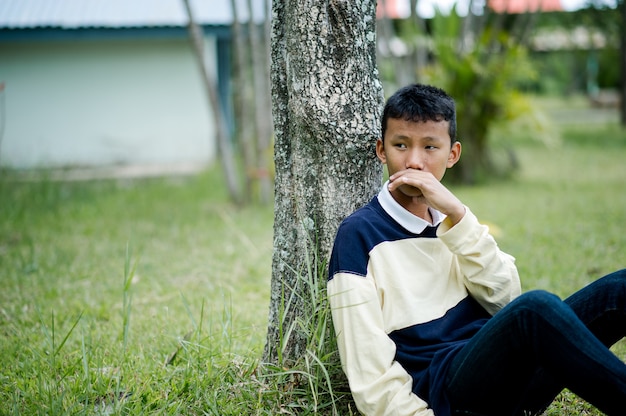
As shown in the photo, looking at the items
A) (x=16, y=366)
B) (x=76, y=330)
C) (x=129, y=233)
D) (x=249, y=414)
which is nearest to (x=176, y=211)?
(x=129, y=233)

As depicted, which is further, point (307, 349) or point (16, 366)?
point (16, 366)

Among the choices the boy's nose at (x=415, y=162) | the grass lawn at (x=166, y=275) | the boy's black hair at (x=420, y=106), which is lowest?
the grass lawn at (x=166, y=275)

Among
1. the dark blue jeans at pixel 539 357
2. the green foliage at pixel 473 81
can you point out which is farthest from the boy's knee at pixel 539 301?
the green foliage at pixel 473 81

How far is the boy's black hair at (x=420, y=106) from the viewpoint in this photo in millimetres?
2426

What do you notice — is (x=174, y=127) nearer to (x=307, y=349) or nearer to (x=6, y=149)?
(x=6, y=149)

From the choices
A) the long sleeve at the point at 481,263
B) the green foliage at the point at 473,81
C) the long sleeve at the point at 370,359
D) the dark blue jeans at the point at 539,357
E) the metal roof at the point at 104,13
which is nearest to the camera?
the dark blue jeans at the point at 539,357

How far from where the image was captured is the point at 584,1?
1702cm

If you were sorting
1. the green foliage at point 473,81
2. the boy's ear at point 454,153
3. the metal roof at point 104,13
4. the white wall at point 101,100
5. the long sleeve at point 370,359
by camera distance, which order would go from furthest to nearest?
the white wall at point 101,100 → the metal roof at point 104,13 → the green foliage at point 473,81 → the boy's ear at point 454,153 → the long sleeve at point 370,359

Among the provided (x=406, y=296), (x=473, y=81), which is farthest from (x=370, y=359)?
(x=473, y=81)

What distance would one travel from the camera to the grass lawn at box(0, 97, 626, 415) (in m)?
2.72

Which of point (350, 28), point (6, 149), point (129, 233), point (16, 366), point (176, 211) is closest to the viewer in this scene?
point (350, 28)

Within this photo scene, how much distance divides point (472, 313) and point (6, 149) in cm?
1176

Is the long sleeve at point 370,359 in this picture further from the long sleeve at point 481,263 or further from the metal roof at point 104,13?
the metal roof at point 104,13

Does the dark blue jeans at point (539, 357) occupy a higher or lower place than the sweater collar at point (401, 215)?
lower
